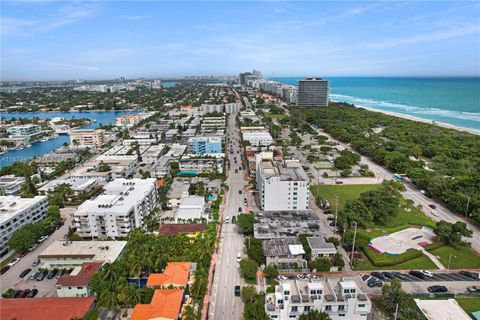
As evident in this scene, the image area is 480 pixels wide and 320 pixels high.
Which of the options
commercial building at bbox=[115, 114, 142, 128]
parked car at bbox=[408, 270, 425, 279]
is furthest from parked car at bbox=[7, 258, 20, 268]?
commercial building at bbox=[115, 114, 142, 128]

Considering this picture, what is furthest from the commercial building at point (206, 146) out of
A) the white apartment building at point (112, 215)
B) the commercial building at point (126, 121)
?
the commercial building at point (126, 121)

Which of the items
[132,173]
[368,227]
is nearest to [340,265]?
[368,227]

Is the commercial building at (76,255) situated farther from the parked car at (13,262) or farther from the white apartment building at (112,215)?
the white apartment building at (112,215)

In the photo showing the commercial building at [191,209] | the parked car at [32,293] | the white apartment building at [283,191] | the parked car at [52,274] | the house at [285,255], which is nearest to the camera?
the parked car at [32,293]

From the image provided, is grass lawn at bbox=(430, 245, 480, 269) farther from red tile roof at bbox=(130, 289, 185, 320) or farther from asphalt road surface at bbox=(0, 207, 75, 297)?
asphalt road surface at bbox=(0, 207, 75, 297)

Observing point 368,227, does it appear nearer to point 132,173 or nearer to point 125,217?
point 125,217

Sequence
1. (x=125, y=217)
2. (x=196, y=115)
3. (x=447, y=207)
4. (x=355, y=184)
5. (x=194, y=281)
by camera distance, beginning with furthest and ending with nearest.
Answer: (x=196, y=115), (x=355, y=184), (x=447, y=207), (x=125, y=217), (x=194, y=281)

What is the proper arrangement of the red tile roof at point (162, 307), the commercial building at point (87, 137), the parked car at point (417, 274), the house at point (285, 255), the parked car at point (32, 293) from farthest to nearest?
the commercial building at point (87, 137) → the house at point (285, 255) → the parked car at point (417, 274) → the parked car at point (32, 293) → the red tile roof at point (162, 307)

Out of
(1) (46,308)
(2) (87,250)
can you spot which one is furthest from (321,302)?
(2) (87,250)
